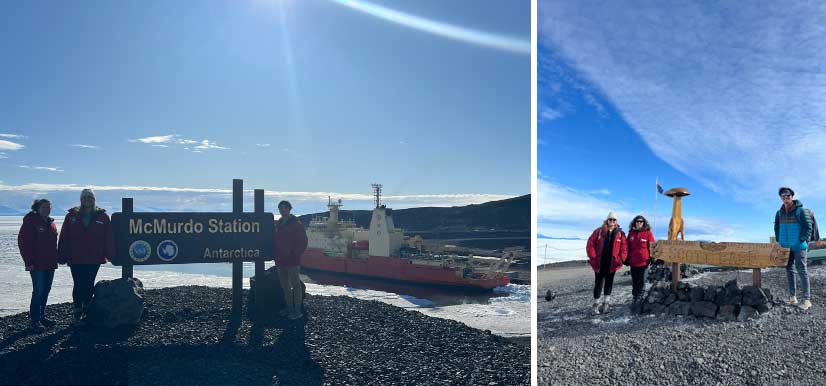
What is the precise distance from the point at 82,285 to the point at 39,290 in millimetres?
384

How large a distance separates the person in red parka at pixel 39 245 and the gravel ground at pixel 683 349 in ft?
14.9

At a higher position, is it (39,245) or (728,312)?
Result: (39,245)

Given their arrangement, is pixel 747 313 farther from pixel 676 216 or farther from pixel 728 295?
pixel 676 216

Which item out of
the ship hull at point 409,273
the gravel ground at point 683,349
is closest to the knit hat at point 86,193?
the gravel ground at point 683,349

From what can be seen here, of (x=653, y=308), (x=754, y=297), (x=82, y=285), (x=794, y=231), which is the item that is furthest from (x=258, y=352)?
(x=794, y=231)

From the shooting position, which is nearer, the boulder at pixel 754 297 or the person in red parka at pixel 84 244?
the boulder at pixel 754 297

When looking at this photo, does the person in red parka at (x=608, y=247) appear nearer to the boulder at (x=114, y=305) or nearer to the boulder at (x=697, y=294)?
the boulder at (x=697, y=294)

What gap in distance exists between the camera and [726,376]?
2.99m

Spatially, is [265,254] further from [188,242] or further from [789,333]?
[789,333]

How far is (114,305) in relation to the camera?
4.73 metres

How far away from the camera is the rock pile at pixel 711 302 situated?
156 inches

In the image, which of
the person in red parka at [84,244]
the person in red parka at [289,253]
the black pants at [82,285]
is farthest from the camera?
the person in red parka at [289,253]

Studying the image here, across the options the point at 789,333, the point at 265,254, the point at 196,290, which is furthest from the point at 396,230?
the point at 789,333

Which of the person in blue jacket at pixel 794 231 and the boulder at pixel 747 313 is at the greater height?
the person in blue jacket at pixel 794 231
